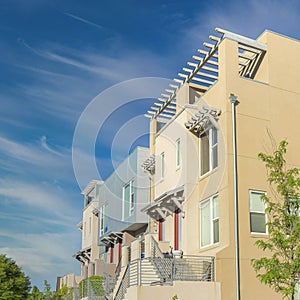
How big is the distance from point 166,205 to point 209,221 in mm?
4521

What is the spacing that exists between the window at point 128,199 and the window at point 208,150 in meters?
10.9

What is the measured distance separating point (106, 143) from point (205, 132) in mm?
5878

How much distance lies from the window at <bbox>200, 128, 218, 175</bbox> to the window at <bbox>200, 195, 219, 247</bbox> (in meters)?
1.39

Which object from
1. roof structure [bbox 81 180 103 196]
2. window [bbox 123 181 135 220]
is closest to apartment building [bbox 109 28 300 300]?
window [bbox 123 181 135 220]

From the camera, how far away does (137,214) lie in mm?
30875

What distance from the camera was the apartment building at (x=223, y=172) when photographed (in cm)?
1833

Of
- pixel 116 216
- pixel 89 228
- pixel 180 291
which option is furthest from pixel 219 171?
pixel 89 228

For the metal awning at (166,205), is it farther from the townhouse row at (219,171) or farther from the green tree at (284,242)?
the green tree at (284,242)

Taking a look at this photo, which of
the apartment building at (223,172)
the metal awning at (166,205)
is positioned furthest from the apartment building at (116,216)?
the apartment building at (223,172)

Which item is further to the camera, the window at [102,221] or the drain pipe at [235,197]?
the window at [102,221]

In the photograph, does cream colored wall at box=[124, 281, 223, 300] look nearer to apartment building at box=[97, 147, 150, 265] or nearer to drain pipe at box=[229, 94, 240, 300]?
drain pipe at box=[229, 94, 240, 300]

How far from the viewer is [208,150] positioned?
850 inches

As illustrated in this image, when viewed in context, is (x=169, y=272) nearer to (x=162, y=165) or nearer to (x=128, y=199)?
(x=162, y=165)

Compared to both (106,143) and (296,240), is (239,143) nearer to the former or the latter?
(296,240)
